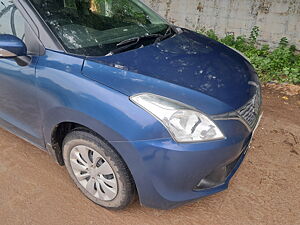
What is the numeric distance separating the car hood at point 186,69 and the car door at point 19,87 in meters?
0.55

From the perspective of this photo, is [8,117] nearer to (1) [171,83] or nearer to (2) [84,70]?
(2) [84,70]

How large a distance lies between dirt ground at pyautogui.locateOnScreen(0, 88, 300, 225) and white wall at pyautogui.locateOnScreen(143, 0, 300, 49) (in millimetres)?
2892

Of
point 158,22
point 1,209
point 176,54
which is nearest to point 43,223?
point 1,209

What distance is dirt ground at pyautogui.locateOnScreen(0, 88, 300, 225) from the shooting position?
222cm

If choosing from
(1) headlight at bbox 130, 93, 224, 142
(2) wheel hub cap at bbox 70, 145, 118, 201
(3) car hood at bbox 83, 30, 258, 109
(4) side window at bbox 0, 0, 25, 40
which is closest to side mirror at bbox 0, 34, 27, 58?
(4) side window at bbox 0, 0, 25, 40

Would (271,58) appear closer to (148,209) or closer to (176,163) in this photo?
(148,209)

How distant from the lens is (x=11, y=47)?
2.04 meters

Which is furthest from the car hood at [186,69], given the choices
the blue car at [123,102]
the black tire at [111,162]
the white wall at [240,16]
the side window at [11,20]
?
the white wall at [240,16]

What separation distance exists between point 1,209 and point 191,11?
5.26 metres

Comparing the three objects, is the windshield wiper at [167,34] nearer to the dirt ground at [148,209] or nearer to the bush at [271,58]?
the dirt ground at [148,209]

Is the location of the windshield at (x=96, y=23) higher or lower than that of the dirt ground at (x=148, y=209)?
higher

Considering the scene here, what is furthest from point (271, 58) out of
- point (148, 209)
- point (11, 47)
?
point (11, 47)

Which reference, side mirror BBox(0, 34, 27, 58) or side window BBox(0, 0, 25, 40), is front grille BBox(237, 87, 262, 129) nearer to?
side mirror BBox(0, 34, 27, 58)

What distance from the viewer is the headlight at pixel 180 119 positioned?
1.76 meters
